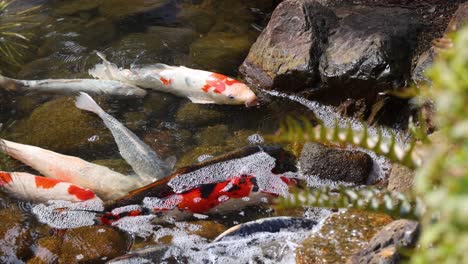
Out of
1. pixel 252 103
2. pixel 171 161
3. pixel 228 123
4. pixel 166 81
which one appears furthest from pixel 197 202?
pixel 166 81

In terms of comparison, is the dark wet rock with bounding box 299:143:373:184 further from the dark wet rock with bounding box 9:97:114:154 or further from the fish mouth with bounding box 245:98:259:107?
the dark wet rock with bounding box 9:97:114:154

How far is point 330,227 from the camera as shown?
331 cm

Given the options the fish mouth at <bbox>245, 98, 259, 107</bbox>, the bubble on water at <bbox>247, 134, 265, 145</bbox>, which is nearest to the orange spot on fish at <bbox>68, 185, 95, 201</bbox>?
the bubble on water at <bbox>247, 134, 265, 145</bbox>

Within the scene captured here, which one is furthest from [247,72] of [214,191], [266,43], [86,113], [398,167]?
[398,167]

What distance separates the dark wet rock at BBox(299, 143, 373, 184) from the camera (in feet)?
14.6

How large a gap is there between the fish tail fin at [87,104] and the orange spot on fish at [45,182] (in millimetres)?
1199

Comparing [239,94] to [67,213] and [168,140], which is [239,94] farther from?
[67,213]

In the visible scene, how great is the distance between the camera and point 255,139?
16.9 ft

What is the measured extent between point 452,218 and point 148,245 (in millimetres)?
3247

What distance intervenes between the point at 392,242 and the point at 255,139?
2.78 meters

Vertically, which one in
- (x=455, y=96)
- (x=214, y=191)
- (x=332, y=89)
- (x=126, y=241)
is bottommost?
(x=126, y=241)

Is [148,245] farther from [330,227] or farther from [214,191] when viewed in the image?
[330,227]

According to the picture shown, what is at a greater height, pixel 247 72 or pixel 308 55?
pixel 308 55

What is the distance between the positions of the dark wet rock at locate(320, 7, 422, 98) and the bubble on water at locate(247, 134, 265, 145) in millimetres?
940
